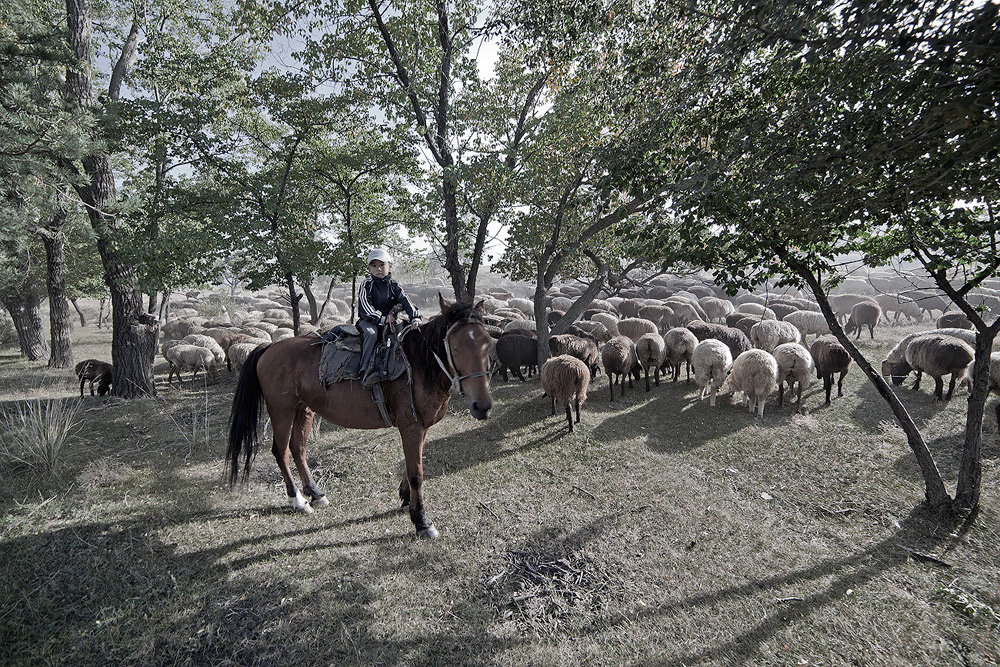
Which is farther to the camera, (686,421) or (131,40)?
(131,40)

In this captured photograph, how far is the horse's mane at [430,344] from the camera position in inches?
184

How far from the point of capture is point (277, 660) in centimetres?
339

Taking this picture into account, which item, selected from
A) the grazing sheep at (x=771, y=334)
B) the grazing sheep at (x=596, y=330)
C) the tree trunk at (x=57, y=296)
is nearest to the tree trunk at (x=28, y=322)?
the tree trunk at (x=57, y=296)

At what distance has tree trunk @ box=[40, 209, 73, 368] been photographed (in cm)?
1363

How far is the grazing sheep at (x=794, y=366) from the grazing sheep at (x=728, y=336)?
2.80 meters

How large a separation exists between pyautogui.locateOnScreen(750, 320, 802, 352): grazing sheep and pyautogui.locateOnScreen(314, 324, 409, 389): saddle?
13.8 metres

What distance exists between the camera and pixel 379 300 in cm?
546

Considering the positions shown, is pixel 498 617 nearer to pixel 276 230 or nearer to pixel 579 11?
pixel 579 11

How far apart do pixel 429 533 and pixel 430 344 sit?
7.93ft

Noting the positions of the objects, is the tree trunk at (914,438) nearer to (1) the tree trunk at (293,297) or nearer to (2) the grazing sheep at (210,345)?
(1) the tree trunk at (293,297)

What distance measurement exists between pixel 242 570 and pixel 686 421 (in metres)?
8.80

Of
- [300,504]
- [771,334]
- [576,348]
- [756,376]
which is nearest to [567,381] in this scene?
[576,348]

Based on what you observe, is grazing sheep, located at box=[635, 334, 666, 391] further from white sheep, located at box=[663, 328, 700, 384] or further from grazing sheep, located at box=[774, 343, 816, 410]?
grazing sheep, located at box=[774, 343, 816, 410]

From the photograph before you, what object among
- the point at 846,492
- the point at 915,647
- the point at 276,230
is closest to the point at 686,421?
the point at 846,492
